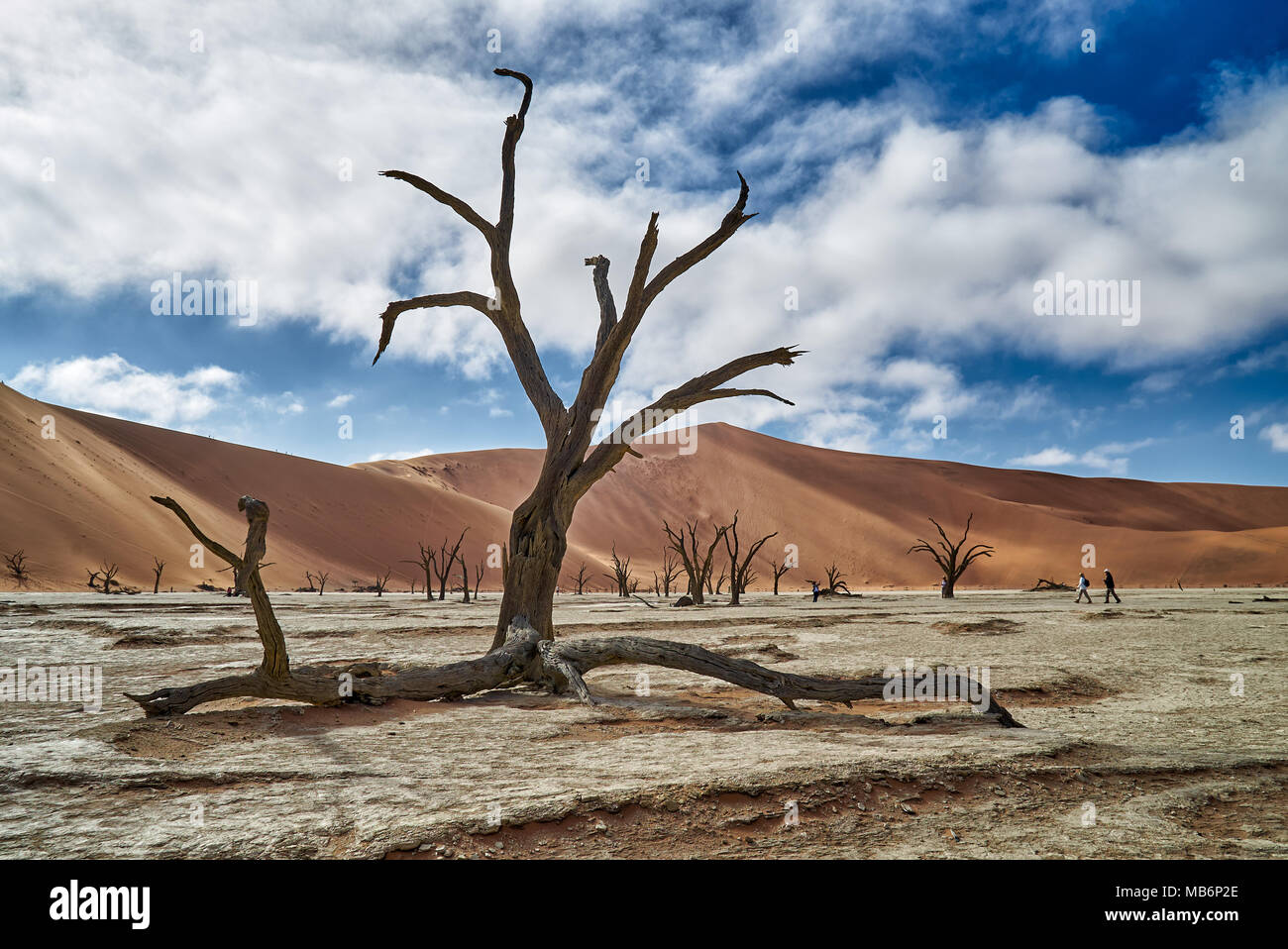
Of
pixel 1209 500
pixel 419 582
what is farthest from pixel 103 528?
pixel 1209 500

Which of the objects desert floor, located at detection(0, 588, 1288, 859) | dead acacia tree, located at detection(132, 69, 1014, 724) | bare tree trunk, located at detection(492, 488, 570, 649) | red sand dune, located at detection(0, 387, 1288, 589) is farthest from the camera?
red sand dune, located at detection(0, 387, 1288, 589)

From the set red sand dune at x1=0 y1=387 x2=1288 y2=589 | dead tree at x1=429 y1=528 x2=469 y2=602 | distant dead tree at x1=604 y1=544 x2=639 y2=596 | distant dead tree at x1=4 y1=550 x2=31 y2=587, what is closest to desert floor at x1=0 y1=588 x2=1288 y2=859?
dead tree at x1=429 y1=528 x2=469 y2=602

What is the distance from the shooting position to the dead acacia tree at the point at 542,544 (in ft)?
18.5

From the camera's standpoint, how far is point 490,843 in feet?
9.27

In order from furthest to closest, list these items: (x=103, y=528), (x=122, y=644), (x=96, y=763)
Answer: (x=103, y=528) → (x=122, y=644) → (x=96, y=763)

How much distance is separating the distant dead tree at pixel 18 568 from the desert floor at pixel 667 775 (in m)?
35.9

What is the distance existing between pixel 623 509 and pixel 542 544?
8157 cm

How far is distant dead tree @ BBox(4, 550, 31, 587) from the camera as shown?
34281 millimetres

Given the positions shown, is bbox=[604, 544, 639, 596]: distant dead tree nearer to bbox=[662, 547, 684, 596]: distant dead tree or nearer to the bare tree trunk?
bbox=[662, 547, 684, 596]: distant dead tree

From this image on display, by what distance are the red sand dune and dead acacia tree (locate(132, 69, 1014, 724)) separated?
3886 cm

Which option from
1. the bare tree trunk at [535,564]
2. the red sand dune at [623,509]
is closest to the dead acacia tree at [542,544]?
the bare tree trunk at [535,564]

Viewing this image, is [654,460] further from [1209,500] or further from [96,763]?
[96,763]

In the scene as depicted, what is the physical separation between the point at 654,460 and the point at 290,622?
277 ft

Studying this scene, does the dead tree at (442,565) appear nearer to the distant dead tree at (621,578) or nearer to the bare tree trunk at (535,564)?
the distant dead tree at (621,578)
